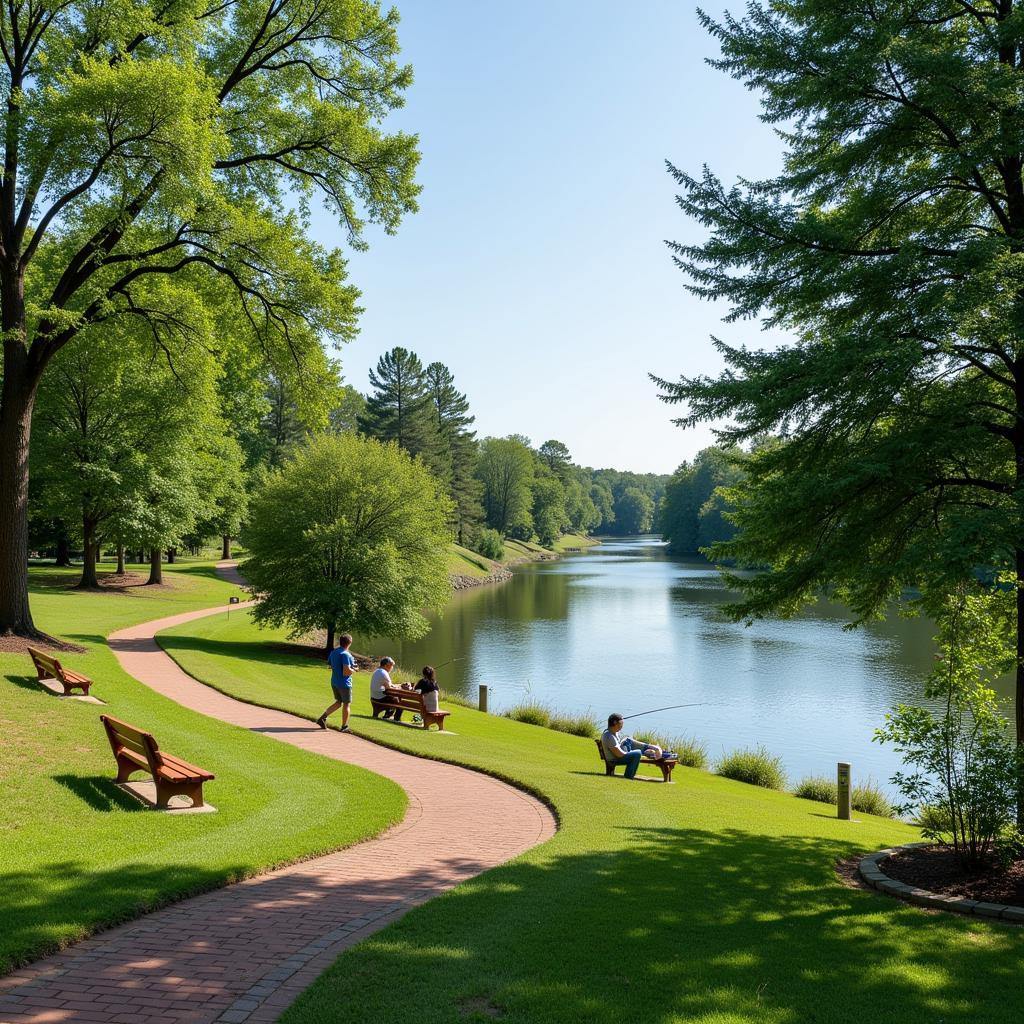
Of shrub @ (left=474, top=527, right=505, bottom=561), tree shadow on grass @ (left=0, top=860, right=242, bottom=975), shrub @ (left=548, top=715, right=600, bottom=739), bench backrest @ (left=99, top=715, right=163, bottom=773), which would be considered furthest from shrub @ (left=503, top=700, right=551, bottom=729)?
shrub @ (left=474, top=527, right=505, bottom=561)

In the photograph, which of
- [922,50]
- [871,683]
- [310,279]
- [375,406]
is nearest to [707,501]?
[375,406]

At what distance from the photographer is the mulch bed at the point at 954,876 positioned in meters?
7.38

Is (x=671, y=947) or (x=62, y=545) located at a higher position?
(x=62, y=545)

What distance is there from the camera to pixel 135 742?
9539 mm

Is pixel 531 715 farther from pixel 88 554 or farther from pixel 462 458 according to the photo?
pixel 462 458

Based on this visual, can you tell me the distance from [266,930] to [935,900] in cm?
558

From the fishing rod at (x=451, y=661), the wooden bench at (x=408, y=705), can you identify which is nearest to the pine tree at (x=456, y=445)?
the fishing rod at (x=451, y=661)

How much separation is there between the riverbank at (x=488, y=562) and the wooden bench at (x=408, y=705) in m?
15.5

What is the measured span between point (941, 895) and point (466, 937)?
14.5 ft

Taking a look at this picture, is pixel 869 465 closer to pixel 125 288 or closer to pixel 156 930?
pixel 156 930

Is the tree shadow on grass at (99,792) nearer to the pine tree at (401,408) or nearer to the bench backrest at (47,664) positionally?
the bench backrest at (47,664)

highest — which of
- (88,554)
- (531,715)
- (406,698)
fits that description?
(88,554)

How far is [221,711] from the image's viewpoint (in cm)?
1593

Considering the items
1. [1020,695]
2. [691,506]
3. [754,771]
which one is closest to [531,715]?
[754,771]
